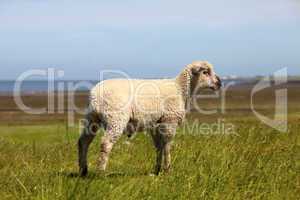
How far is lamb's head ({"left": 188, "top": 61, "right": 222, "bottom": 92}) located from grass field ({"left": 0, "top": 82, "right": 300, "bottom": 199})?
126 cm

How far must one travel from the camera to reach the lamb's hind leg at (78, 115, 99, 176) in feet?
35.6

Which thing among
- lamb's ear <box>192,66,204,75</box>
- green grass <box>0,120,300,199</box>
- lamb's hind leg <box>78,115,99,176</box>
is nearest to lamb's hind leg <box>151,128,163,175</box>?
green grass <box>0,120,300,199</box>

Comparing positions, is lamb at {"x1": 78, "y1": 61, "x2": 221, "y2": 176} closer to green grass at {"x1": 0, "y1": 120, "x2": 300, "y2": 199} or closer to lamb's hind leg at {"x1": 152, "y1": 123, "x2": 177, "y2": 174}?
lamb's hind leg at {"x1": 152, "y1": 123, "x2": 177, "y2": 174}

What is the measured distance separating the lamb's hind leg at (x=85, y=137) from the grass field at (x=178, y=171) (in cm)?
23

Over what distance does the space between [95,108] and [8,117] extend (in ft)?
169

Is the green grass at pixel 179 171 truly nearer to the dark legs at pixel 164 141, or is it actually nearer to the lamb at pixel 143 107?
the dark legs at pixel 164 141

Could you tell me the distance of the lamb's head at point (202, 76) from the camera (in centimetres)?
1213

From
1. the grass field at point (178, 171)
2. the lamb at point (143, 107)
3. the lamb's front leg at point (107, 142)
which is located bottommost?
the grass field at point (178, 171)

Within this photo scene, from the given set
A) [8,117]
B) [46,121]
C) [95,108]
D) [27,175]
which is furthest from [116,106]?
[8,117]

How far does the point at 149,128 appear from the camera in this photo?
11.4 meters

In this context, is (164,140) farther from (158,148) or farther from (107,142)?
(107,142)

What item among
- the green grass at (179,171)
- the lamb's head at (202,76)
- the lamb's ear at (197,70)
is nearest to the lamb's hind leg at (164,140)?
the green grass at (179,171)

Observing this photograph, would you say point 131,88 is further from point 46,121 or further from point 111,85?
point 46,121

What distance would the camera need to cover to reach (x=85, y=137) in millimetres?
11055
